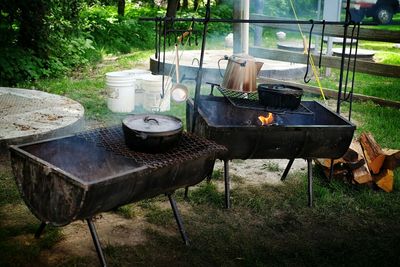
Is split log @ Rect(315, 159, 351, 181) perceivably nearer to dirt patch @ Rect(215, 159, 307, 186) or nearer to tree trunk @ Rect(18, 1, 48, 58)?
dirt patch @ Rect(215, 159, 307, 186)

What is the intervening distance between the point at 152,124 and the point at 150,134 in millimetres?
300

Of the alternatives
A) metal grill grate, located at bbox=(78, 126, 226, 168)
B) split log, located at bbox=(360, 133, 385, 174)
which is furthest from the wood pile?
metal grill grate, located at bbox=(78, 126, 226, 168)

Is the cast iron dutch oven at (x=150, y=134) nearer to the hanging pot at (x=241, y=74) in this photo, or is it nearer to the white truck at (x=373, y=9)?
the hanging pot at (x=241, y=74)

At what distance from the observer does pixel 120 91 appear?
26.7 ft

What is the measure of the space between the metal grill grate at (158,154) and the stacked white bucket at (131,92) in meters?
3.79

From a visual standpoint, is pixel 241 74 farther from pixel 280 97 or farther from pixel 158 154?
pixel 158 154

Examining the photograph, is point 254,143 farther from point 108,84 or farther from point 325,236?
point 108,84

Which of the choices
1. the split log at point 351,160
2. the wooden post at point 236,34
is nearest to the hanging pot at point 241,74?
the split log at point 351,160

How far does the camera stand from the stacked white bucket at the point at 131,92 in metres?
8.10

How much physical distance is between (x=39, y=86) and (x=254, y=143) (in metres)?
6.76

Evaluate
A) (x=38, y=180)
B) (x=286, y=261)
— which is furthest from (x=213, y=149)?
(x=38, y=180)

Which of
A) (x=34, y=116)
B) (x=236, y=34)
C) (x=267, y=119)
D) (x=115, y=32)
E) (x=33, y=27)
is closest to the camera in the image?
(x=267, y=119)

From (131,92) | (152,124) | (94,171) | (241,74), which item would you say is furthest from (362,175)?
(131,92)

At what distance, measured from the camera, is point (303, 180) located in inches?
231
